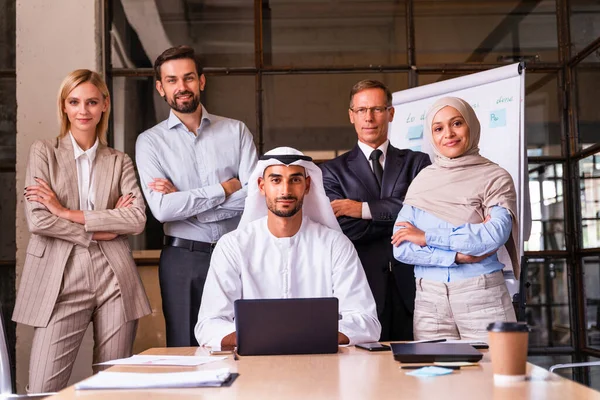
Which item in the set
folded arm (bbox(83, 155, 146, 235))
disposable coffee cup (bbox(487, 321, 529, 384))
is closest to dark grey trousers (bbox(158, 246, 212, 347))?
folded arm (bbox(83, 155, 146, 235))

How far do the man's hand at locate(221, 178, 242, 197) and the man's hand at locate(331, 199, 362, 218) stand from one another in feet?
1.65

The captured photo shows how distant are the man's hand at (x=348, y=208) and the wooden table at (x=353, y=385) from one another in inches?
63.1

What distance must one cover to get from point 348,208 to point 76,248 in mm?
1268

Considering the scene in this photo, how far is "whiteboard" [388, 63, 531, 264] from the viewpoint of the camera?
4160mm

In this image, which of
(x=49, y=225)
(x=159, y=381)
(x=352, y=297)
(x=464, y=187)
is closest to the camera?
(x=159, y=381)

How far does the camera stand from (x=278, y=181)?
3158 mm

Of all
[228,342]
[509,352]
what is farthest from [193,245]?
[509,352]

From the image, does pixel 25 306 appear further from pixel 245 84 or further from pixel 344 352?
pixel 245 84

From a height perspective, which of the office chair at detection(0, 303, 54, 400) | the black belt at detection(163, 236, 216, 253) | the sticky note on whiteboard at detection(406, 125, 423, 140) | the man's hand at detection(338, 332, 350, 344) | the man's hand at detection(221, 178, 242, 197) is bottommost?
the office chair at detection(0, 303, 54, 400)

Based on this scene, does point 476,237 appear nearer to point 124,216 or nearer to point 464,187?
point 464,187

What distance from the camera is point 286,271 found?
123 inches

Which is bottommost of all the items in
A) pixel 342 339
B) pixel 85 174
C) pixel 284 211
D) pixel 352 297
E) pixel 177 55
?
pixel 342 339

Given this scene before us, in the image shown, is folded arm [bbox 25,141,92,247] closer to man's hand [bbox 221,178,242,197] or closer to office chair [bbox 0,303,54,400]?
man's hand [bbox 221,178,242,197]

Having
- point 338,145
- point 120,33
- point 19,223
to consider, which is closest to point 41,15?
point 120,33
